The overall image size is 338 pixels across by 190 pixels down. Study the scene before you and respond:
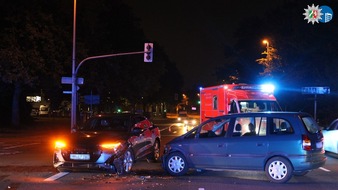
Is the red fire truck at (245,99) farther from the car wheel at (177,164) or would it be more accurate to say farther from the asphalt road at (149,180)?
the car wheel at (177,164)

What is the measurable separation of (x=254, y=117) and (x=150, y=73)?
5014cm

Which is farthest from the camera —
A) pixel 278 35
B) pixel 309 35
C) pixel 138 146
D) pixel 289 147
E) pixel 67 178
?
pixel 278 35

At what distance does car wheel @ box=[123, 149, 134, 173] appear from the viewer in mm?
11898

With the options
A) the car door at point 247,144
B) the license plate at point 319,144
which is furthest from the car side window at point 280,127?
the license plate at point 319,144

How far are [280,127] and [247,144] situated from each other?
862 millimetres

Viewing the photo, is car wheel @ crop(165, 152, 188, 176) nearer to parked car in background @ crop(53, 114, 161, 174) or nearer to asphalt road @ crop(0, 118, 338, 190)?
asphalt road @ crop(0, 118, 338, 190)

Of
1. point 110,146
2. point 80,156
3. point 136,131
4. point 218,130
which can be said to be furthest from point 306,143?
point 80,156

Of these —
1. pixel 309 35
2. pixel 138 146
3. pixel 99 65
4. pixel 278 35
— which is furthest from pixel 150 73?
pixel 138 146

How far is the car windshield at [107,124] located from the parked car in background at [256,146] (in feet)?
6.31

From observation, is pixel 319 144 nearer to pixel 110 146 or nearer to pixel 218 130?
pixel 218 130

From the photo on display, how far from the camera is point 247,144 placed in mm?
10836

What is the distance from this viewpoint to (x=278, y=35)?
43.8 metres

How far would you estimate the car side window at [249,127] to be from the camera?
10883 mm

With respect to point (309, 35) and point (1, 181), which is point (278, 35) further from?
point (1, 181)
